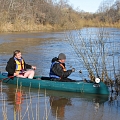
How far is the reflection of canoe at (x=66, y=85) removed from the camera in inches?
324

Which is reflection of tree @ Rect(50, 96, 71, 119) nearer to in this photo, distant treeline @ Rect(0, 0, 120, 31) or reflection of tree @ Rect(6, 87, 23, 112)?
reflection of tree @ Rect(6, 87, 23, 112)

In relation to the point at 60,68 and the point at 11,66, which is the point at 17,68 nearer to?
the point at 11,66

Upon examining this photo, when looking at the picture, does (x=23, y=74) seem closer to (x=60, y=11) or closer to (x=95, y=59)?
(x=95, y=59)

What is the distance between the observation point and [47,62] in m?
14.8

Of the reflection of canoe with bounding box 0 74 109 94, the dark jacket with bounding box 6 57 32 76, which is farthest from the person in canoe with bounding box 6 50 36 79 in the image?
the reflection of canoe with bounding box 0 74 109 94

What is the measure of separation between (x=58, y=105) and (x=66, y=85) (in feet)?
4.28

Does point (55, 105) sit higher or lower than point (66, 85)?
lower

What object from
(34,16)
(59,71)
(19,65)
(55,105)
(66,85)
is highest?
(34,16)

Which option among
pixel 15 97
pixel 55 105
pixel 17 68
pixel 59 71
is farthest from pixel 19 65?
pixel 55 105

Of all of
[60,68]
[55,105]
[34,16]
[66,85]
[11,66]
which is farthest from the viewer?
[34,16]

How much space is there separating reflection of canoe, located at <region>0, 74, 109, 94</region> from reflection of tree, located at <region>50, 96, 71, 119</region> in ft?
2.05

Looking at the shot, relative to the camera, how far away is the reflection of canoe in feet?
27.0

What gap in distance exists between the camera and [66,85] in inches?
336

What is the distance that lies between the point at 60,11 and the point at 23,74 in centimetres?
4303
